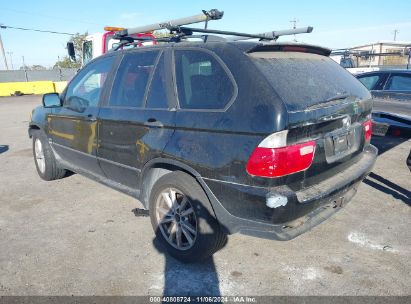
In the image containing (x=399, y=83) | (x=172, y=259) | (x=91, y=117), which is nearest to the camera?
(x=172, y=259)

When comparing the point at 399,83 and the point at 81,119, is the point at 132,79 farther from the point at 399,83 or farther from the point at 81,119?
the point at 399,83

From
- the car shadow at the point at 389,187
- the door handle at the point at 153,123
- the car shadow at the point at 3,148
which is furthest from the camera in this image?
the car shadow at the point at 3,148

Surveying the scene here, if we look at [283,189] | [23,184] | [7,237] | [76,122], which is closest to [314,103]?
[283,189]

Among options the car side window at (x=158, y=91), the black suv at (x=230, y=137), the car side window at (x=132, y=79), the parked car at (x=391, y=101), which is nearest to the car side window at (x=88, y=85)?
the black suv at (x=230, y=137)

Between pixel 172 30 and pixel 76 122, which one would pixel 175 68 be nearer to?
pixel 172 30

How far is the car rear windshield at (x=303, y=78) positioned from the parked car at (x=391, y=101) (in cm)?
227

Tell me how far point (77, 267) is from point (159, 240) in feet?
2.50

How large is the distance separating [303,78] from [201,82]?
83 centimetres

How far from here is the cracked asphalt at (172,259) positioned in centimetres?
268

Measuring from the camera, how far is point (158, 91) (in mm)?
3070

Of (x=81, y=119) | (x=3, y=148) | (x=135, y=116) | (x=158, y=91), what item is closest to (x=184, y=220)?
(x=135, y=116)

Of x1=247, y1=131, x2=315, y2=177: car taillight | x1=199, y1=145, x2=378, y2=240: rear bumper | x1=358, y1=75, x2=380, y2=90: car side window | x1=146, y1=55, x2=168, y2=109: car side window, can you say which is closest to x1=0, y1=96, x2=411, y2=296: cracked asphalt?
x1=199, y1=145, x2=378, y2=240: rear bumper

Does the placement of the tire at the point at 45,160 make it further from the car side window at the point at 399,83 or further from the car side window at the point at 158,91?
the car side window at the point at 399,83

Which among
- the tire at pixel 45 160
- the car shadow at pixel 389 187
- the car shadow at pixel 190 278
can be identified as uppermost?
the tire at pixel 45 160
